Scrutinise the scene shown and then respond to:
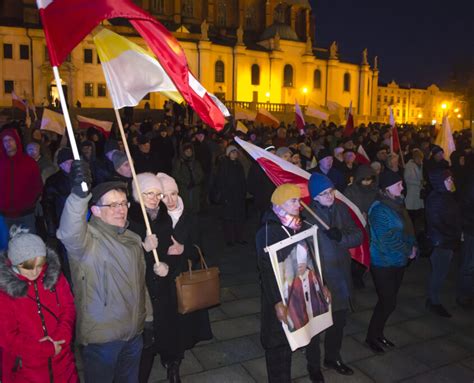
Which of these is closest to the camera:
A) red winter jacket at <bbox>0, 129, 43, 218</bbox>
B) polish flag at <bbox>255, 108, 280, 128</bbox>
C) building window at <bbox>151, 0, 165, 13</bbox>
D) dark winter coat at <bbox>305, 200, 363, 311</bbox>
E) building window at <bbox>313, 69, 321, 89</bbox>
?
dark winter coat at <bbox>305, 200, 363, 311</bbox>

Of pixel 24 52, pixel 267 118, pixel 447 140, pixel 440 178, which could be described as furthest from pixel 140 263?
pixel 24 52

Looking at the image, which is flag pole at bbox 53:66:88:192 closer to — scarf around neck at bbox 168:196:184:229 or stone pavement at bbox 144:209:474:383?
scarf around neck at bbox 168:196:184:229

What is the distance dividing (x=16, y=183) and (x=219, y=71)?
50.2 m

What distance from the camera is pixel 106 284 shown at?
335 cm

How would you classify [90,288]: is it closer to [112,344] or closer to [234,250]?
[112,344]

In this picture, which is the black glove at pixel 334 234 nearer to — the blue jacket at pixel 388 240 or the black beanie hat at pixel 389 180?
the blue jacket at pixel 388 240

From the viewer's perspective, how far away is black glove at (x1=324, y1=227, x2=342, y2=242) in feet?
14.2

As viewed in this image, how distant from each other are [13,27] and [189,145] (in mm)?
42863

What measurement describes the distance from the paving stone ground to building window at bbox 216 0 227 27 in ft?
199

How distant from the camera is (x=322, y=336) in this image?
19.0 feet

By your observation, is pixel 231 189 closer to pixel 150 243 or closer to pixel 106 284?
pixel 150 243

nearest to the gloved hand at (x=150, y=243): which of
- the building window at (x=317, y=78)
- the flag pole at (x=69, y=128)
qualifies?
the flag pole at (x=69, y=128)

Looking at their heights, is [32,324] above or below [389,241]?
below

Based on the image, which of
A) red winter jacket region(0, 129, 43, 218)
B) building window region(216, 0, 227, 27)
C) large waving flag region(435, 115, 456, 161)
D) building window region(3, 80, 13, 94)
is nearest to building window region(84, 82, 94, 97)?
building window region(3, 80, 13, 94)
